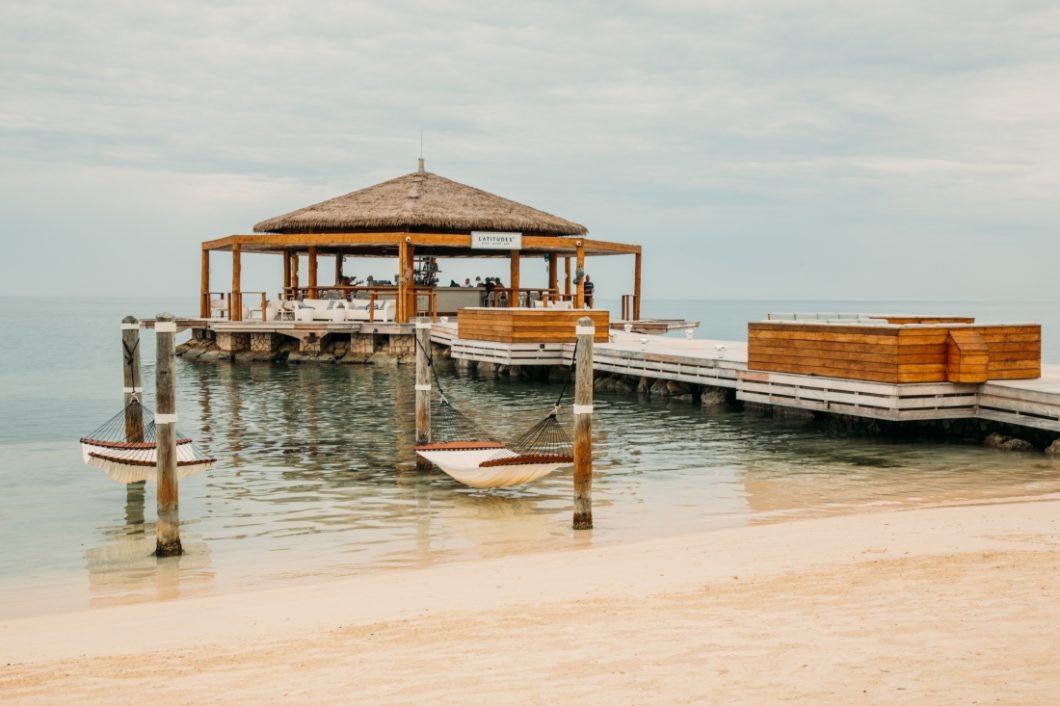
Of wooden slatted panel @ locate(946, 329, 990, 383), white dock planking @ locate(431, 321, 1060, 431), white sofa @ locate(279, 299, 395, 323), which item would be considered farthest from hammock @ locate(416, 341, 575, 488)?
white sofa @ locate(279, 299, 395, 323)

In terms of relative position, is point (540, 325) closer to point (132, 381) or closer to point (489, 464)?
point (132, 381)

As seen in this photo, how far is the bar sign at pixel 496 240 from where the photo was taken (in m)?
33.9

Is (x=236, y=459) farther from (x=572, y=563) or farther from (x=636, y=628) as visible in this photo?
(x=636, y=628)

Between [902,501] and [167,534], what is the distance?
27.2ft

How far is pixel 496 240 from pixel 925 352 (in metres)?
20.7

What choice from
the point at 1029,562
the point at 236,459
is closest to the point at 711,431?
the point at 236,459

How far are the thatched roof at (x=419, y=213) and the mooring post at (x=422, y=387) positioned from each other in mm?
20432

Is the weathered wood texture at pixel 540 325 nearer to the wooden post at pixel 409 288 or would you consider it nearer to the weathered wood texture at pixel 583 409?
the wooden post at pixel 409 288

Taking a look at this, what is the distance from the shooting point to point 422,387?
15047 mm

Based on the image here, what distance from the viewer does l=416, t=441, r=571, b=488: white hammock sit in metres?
12.4

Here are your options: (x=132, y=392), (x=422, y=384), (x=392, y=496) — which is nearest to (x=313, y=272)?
(x=132, y=392)

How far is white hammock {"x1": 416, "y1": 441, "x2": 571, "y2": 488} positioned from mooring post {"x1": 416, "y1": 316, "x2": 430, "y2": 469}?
1.56 metres

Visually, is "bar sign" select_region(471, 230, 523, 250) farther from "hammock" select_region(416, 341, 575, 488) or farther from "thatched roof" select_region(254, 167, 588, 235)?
"hammock" select_region(416, 341, 575, 488)

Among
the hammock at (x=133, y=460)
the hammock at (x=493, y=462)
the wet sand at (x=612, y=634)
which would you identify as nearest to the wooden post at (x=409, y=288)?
the hammock at (x=493, y=462)
